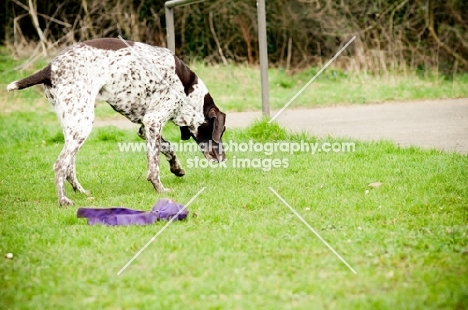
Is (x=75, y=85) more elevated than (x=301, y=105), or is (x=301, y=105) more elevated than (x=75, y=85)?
(x=75, y=85)

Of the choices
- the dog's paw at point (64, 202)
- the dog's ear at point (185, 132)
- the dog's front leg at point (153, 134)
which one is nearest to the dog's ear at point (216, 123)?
the dog's ear at point (185, 132)

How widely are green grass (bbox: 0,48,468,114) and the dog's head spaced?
15.4 feet

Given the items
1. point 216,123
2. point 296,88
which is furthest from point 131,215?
point 296,88

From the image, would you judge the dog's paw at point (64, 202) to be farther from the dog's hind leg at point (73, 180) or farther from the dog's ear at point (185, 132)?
the dog's ear at point (185, 132)

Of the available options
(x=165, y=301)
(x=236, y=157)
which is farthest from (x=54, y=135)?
(x=165, y=301)

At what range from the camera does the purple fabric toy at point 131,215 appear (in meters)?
4.80

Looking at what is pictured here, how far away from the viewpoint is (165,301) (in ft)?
10.7

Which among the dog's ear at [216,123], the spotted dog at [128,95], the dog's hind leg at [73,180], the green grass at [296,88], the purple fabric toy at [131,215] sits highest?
the spotted dog at [128,95]

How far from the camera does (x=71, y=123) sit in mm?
5656

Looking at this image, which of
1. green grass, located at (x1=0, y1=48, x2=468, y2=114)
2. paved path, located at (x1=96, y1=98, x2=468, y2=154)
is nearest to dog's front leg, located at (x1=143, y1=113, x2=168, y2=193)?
paved path, located at (x1=96, y1=98, x2=468, y2=154)

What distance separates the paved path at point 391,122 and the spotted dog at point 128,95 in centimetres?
241

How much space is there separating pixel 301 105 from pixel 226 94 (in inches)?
84.1

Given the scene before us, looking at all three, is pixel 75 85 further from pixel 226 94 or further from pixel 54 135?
pixel 226 94

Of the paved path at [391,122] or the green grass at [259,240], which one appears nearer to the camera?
the green grass at [259,240]
